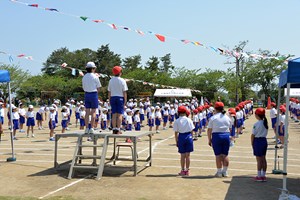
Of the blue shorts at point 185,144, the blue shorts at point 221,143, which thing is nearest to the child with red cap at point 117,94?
the blue shorts at point 185,144

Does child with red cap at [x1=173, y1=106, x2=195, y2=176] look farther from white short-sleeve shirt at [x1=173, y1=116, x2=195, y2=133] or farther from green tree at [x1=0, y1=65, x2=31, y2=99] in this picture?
green tree at [x1=0, y1=65, x2=31, y2=99]

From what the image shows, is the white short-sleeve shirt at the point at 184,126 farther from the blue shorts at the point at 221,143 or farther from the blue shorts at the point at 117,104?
the blue shorts at the point at 117,104

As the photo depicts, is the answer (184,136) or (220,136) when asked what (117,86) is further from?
(220,136)

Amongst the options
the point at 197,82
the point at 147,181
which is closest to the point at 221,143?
the point at 147,181

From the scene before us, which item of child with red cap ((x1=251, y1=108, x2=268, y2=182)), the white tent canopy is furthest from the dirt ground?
the white tent canopy

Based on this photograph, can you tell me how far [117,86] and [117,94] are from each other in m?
0.22

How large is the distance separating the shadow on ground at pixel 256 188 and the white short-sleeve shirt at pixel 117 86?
3683 mm

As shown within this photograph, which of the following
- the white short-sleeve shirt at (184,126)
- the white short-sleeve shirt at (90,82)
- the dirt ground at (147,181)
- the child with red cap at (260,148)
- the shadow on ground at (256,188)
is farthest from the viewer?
the white short-sleeve shirt at (90,82)

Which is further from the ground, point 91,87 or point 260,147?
point 91,87

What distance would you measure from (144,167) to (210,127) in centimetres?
268

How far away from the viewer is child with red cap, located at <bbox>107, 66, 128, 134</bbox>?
10.5 metres

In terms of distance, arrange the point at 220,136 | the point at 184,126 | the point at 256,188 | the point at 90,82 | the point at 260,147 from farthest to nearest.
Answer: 1. the point at 90,82
2. the point at 184,126
3. the point at 220,136
4. the point at 260,147
5. the point at 256,188

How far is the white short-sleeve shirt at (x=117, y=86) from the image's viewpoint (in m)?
10.5

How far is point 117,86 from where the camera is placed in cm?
1055
